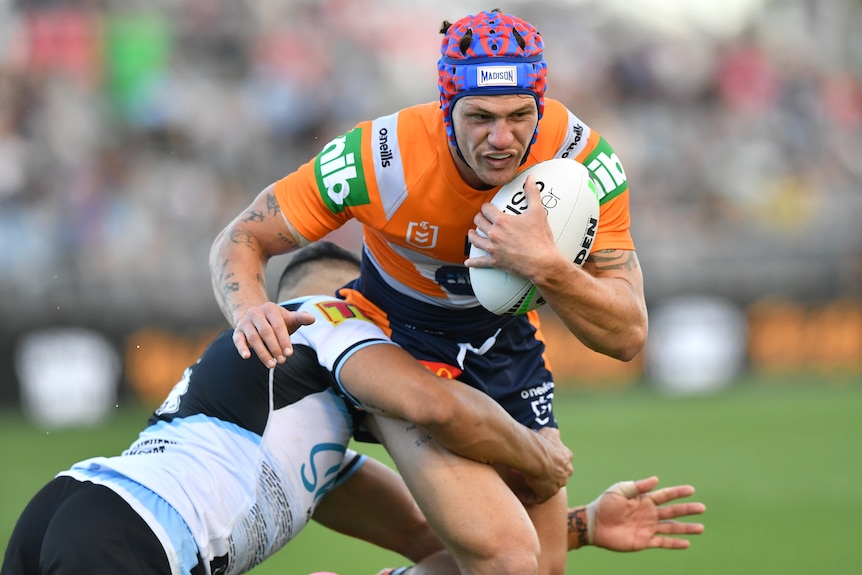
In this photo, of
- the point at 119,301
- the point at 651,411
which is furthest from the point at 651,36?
the point at 119,301

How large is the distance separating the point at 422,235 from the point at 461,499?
43.6 inches

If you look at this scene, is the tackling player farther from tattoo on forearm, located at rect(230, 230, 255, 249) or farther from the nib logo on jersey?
the nib logo on jersey

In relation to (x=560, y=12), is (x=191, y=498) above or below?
below

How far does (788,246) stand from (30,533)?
12.4 meters

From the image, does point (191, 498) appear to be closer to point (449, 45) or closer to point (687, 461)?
point (449, 45)

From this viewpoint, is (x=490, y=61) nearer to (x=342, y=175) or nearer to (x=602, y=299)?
(x=342, y=175)

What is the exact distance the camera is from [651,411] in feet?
47.2

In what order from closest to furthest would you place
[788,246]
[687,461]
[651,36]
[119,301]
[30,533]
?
[30,533]
[687,461]
[119,301]
[788,246]
[651,36]

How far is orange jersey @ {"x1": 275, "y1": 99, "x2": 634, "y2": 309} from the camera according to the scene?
5.40 m

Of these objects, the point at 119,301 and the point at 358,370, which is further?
the point at 119,301

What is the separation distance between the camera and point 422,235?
5.50 metres

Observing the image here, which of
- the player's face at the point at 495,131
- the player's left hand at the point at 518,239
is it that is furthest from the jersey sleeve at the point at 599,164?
the player's left hand at the point at 518,239

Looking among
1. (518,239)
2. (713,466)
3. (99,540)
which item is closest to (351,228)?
(713,466)

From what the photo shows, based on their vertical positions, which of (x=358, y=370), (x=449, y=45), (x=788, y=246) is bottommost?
(x=788, y=246)
